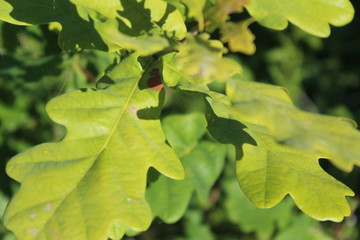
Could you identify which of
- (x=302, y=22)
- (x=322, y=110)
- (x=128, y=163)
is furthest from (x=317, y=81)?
(x=128, y=163)

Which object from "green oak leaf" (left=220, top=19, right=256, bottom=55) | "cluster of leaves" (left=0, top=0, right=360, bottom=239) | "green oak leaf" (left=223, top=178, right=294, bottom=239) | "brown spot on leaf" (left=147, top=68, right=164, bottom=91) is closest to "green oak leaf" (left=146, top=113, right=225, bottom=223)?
"cluster of leaves" (left=0, top=0, right=360, bottom=239)

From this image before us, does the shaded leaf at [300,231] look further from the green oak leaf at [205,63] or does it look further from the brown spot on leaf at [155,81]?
the green oak leaf at [205,63]

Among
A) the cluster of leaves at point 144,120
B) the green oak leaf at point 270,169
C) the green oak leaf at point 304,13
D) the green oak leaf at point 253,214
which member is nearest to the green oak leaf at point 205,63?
the cluster of leaves at point 144,120

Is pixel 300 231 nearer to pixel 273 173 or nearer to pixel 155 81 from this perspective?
pixel 273 173

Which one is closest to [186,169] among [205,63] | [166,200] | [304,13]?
[166,200]

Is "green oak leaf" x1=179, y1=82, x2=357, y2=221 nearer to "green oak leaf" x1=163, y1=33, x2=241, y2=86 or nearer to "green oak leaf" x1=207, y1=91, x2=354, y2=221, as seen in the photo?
"green oak leaf" x1=207, y1=91, x2=354, y2=221

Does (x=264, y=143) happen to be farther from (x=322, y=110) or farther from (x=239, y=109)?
(x=322, y=110)
